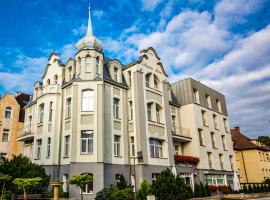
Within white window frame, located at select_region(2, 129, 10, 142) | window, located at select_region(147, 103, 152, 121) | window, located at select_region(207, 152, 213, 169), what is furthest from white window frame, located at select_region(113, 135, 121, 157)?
white window frame, located at select_region(2, 129, 10, 142)

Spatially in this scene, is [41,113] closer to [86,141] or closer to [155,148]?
[86,141]

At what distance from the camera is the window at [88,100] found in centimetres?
2547

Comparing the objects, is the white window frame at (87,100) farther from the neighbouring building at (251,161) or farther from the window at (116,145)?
the neighbouring building at (251,161)

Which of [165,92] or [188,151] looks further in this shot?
[188,151]

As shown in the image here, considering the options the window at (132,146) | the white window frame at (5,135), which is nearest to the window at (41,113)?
the window at (132,146)

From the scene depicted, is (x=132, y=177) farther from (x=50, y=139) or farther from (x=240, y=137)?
(x=240, y=137)

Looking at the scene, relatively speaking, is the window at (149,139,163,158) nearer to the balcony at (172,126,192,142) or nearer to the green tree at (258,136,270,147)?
the balcony at (172,126,192,142)

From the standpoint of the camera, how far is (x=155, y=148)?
2805cm

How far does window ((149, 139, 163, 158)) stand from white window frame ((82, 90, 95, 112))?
7007mm

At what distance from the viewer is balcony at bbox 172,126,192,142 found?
31.9 m

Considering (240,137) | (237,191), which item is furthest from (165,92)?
(240,137)

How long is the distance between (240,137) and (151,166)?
115 feet

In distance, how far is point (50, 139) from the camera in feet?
87.3

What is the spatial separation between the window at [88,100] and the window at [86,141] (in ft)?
7.48
